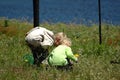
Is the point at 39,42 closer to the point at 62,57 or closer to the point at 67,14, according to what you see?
the point at 62,57

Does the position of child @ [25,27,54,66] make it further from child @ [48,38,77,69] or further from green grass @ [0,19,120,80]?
green grass @ [0,19,120,80]

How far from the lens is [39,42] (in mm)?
9547

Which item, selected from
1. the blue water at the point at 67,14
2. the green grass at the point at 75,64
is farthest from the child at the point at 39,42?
the blue water at the point at 67,14

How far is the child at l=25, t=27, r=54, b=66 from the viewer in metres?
9.52

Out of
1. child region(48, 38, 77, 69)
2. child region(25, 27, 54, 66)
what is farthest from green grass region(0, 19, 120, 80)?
child region(25, 27, 54, 66)

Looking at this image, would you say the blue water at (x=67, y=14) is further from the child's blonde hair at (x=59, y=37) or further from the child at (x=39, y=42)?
the child at (x=39, y=42)

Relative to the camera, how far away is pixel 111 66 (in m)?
10.3

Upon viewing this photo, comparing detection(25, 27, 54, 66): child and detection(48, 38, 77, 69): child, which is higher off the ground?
detection(25, 27, 54, 66): child

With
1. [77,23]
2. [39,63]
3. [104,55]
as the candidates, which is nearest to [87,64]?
Answer: [39,63]

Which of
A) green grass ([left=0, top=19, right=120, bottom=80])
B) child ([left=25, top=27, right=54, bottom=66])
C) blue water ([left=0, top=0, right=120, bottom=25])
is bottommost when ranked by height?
green grass ([left=0, top=19, right=120, bottom=80])

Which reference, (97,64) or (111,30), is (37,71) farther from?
(111,30)

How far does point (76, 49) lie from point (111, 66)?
118 inches

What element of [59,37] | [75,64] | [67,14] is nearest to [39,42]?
[59,37]

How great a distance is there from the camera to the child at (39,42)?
9.52 m
